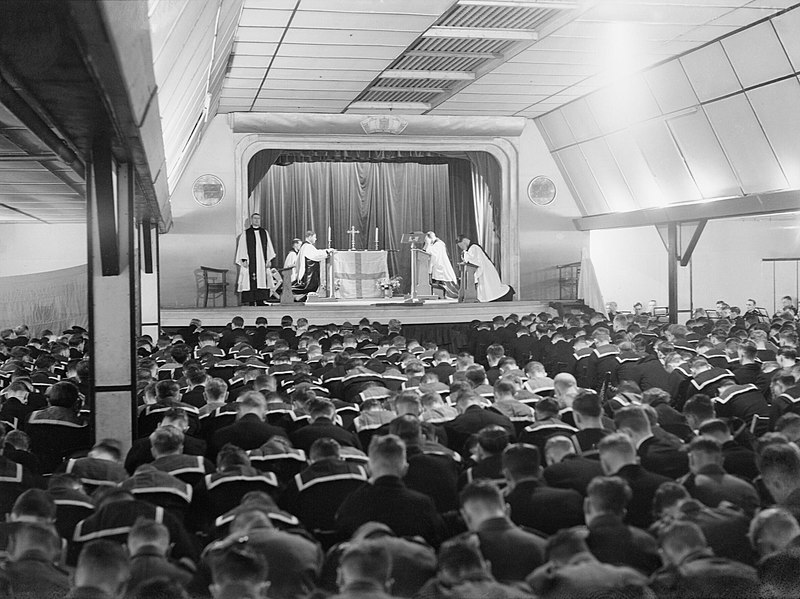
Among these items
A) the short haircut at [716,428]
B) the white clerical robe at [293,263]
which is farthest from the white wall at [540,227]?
the short haircut at [716,428]

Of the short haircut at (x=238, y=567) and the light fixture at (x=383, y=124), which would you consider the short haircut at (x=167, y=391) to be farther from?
the light fixture at (x=383, y=124)

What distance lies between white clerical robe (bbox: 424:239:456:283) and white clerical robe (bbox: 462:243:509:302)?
1.77 ft

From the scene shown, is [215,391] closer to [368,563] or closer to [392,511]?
[392,511]

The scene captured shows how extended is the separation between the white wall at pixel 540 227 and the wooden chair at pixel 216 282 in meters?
7.12

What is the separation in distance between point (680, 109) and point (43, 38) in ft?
52.2

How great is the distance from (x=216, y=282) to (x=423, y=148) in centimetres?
586

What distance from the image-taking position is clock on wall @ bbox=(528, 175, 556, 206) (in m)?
23.7

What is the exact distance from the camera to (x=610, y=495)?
4.27 metres

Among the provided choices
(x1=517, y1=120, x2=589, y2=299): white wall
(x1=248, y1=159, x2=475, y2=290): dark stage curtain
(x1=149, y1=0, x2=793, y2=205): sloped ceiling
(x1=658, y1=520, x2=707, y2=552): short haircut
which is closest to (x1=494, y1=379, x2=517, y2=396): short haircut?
(x1=149, y1=0, x2=793, y2=205): sloped ceiling

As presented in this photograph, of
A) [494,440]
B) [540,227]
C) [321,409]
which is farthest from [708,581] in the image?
[540,227]

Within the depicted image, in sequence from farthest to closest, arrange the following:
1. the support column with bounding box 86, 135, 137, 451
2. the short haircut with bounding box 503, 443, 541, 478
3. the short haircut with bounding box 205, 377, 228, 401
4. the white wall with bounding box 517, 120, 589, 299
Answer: the white wall with bounding box 517, 120, 589, 299 → the short haircut with bounding box 205, 377, 228, 401 → the support column with bounding box 86, 135, 137, 451 → the short haircut with bounding box 503, 443, 541, 478

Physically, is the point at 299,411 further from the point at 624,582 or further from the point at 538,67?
the point at 538,67

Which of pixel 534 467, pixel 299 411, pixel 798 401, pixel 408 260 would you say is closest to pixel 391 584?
pixel 534 467

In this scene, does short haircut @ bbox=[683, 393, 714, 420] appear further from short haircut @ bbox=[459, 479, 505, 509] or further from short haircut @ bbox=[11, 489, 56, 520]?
short haircut @ bbox=[11, 489, 56, 520]
